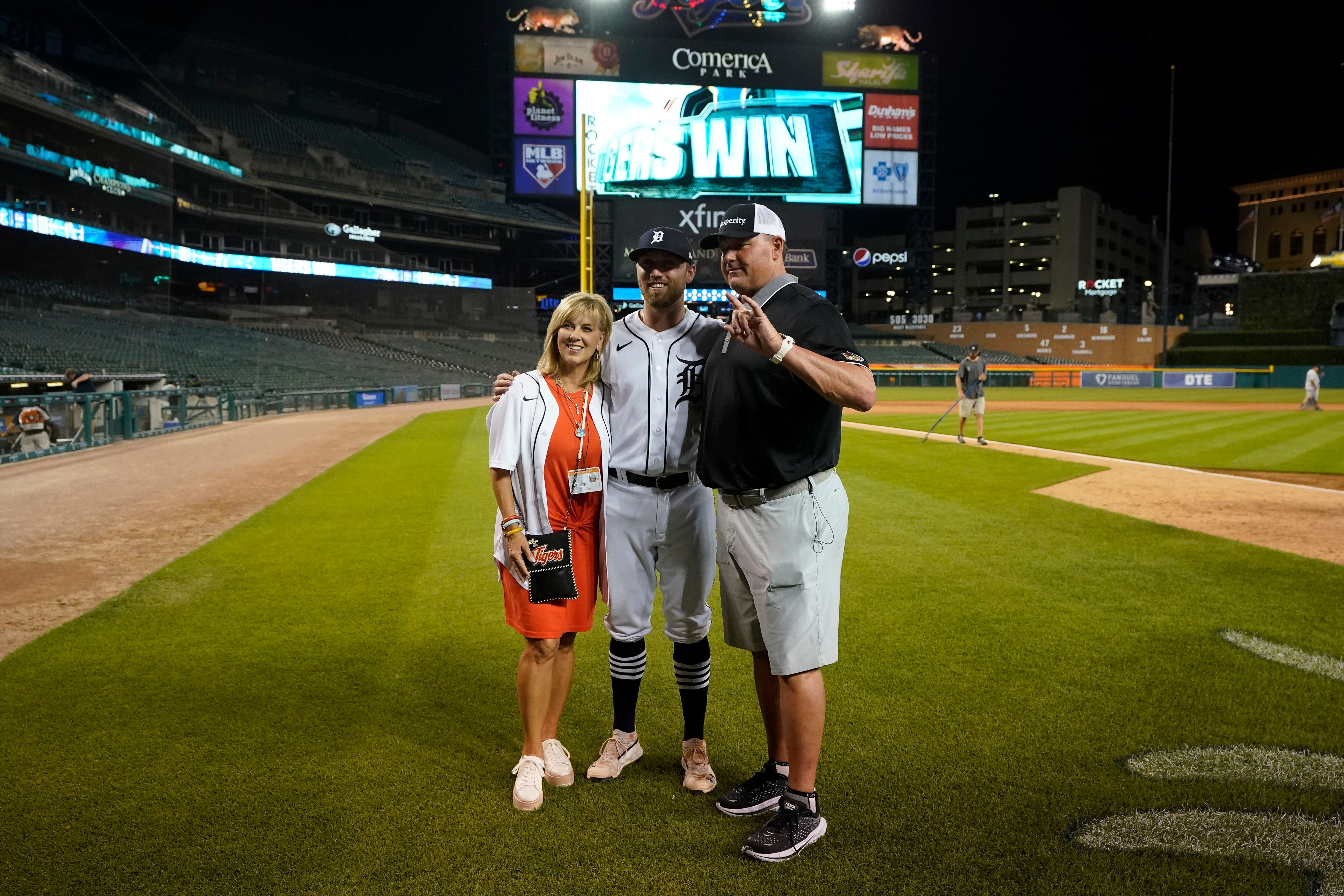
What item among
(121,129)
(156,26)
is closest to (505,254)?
(156,26)

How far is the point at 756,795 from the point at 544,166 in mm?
42393

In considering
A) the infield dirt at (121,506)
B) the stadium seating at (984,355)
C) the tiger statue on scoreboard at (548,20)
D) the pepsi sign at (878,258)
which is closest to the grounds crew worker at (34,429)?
the infield dirt at (121,506)

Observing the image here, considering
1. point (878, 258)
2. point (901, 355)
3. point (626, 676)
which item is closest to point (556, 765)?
point (626, 676)

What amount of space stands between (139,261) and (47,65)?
8.43m

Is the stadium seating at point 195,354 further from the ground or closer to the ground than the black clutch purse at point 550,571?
further from the ground

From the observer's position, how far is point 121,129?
118 feet

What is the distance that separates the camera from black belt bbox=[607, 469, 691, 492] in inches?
133

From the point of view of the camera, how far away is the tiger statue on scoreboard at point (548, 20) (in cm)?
4300

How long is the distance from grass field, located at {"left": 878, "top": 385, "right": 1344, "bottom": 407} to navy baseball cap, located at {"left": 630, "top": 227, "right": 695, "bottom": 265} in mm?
31517

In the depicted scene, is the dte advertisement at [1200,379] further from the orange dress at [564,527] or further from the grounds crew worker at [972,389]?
the orange dress at [564,527]

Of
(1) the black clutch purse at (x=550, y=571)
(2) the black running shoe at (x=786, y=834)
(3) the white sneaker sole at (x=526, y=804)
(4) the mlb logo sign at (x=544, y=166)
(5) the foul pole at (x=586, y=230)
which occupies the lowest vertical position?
(3) the white sneaker sole at (x=526, y=804)

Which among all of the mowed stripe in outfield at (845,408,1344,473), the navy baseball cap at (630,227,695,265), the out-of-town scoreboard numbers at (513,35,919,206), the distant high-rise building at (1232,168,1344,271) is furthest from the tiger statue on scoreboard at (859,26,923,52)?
the distant high-rise building at (1232,168,1344,271)

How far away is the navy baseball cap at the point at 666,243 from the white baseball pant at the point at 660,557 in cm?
94

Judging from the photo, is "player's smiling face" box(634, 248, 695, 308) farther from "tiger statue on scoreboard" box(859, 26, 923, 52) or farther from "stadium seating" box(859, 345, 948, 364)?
"stadium seating" box(859, 345, 948, 364)
